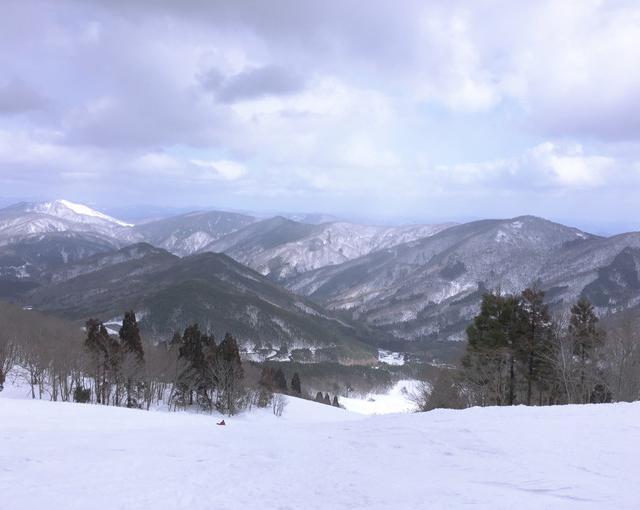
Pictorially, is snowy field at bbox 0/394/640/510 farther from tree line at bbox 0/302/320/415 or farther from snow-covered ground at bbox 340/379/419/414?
snow-covered ground at bbox 340/379/419/414

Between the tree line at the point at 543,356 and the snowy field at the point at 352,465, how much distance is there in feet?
41.5

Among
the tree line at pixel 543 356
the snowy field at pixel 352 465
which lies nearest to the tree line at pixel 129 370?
the snowy field at pixel 352 465

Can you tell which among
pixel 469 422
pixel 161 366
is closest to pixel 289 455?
pixel 469 422

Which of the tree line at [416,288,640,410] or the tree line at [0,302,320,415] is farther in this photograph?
the tree line at [0,302,320,415]

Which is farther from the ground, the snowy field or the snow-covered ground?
the snowy field

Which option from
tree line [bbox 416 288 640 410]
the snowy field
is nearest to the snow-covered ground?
tree line [bbox 416 288 640 410]

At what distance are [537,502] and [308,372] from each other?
188 m

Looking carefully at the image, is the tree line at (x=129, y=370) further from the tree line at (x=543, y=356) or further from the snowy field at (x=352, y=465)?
the tree line at (x=543, y=356)

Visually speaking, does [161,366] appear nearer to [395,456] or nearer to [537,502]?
[395,456]

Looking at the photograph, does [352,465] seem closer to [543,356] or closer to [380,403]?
[543,356]

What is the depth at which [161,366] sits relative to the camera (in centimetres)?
6500

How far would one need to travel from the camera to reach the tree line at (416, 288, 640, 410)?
119ft

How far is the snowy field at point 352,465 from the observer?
1265 centimetres

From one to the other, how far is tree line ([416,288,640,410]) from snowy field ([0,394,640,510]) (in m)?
12.7
